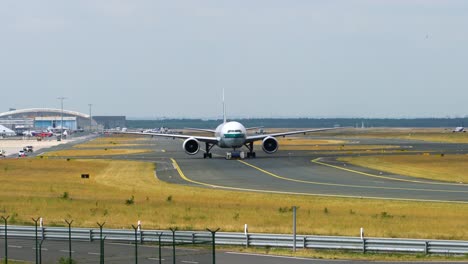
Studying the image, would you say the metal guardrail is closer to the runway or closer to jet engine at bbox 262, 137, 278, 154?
the runway

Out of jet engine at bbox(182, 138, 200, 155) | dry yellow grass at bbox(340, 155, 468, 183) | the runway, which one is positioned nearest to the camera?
the runway

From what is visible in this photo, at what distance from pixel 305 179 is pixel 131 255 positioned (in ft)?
145

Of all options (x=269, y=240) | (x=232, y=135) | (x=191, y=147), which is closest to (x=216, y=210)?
(x=269, y=240)

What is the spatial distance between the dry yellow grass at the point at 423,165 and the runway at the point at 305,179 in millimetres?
3143

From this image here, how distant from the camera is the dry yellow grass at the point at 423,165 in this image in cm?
8238

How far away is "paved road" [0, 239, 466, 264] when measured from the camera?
33.4 metres

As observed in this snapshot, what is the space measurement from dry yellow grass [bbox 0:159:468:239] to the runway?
4304 millimetres

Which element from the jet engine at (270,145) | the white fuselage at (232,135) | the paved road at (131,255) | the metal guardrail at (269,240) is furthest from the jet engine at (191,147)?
the paved road at (131,255)

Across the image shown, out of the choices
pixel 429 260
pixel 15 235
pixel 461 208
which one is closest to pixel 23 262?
pixel 15 235

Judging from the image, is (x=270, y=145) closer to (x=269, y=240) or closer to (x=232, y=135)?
(x=232, y=135)

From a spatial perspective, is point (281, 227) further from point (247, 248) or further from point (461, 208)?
point (461, 208)

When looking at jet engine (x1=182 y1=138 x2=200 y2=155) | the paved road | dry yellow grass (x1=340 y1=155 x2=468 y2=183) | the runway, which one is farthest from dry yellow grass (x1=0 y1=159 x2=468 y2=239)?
jet engine (x1=182 y1=138 x2=200 y2=155)

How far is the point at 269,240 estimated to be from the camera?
124 ft

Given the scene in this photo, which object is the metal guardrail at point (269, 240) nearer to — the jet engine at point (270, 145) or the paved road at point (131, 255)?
the paved road at point (131, 255)
